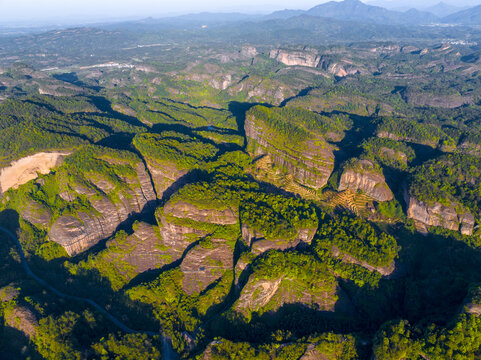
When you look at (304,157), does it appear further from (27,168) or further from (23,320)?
(27,168)

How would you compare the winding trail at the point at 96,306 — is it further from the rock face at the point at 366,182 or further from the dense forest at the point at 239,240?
the rock face at the point at 366,182

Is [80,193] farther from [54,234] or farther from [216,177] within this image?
[216,177]

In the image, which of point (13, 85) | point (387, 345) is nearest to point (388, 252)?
point (387, 345)

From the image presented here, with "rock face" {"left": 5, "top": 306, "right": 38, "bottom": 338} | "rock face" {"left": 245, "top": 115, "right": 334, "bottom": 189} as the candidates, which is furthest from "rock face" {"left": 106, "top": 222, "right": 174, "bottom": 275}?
"rock face" {"left": 245, "top": 115, "right": 334, "bottom": 189}

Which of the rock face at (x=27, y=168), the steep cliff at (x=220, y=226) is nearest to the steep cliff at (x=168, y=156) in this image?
the steep cliff at (x=220, y=226)

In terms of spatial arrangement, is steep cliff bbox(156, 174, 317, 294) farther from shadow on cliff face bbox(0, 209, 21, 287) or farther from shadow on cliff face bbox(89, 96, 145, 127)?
shadow on cliff face bbox(89, 96, 145, 127)

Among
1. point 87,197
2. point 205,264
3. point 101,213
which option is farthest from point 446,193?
point 87,197
